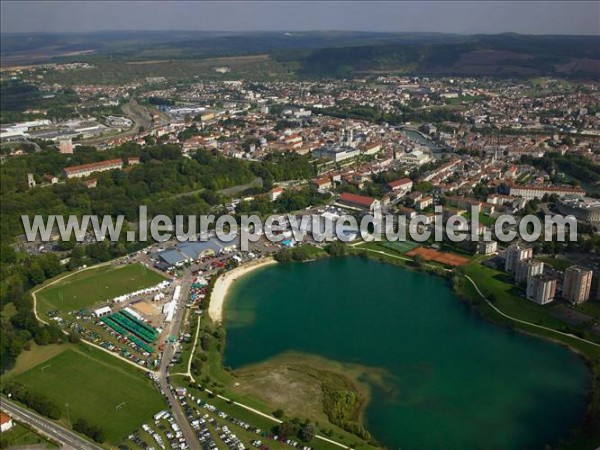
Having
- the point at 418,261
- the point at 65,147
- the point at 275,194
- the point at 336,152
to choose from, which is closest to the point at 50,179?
the point at 65,147

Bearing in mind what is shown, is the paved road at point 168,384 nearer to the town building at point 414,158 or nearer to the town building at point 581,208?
the town building at point 581,208

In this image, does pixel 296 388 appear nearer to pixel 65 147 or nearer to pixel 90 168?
pixel 90 168

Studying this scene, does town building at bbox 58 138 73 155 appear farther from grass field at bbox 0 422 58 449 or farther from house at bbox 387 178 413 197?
grass field at bbox 0 422 58 449

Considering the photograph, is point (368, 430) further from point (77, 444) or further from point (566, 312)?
point (566, 312)

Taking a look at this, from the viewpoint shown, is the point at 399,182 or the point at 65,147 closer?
the point at 399,182

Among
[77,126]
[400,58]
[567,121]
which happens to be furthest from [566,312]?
[400,58]

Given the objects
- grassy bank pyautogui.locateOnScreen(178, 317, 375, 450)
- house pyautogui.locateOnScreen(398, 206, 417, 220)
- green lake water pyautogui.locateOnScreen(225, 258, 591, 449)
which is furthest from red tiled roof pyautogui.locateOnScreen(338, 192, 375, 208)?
grassy bank pyautogui.locateOnScreen(178, 317, 375, 450)

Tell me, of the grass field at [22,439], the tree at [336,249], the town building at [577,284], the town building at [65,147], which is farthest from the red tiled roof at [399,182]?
the grass field at [22,439]
